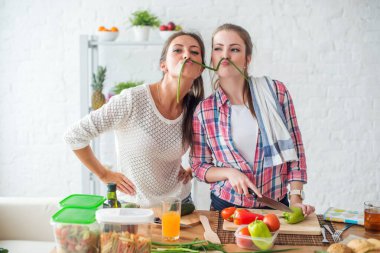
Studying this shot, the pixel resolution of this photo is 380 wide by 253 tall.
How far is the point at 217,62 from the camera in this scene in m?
2.25

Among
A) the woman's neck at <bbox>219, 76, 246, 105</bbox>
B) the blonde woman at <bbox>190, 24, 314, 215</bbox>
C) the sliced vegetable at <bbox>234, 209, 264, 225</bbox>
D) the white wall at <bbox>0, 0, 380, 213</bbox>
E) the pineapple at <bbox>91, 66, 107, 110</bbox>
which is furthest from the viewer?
the white wall at <bbox>0, 0, 380, 213</bbox>

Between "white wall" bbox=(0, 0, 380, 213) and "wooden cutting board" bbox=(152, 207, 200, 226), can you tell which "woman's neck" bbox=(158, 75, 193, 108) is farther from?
"white wall" bbox=(0, 0, 380, 213)

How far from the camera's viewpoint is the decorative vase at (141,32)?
3.87 metres

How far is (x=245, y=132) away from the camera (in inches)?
89.1

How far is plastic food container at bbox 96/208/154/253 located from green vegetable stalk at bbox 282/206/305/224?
0.62m

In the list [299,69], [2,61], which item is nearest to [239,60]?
[299,69]

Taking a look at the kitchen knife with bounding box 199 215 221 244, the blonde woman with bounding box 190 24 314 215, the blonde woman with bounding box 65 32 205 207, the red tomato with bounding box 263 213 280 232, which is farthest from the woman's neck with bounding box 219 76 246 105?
the red tomato with bounding box 263 213 280 232

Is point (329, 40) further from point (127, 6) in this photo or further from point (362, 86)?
point (127, 6)

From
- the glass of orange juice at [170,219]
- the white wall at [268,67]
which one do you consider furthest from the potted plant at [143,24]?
the glass of orange juice at [170,219]

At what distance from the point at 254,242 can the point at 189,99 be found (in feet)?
3.17

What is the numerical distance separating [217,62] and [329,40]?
7.30 ft

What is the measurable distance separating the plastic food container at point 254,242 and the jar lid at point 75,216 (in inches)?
19.9

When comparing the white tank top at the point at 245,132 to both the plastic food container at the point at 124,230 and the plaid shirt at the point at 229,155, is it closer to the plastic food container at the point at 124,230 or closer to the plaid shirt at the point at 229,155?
the plaid shirt at the point at 229,155

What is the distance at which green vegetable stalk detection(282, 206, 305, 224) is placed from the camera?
1910mm
